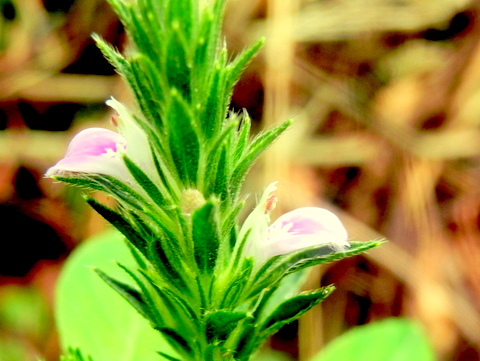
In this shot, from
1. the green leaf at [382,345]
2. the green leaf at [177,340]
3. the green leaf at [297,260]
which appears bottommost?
the green leaf at [382,345]

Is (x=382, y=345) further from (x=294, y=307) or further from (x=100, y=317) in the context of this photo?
(x=294, y=307)

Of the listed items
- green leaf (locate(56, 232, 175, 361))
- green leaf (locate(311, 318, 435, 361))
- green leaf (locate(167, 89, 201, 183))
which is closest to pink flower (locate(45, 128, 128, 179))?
green leaf (locate(167, 89, 201, 183))

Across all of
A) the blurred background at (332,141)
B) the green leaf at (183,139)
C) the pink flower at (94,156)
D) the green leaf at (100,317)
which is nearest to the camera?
the green leaf at (183,139)

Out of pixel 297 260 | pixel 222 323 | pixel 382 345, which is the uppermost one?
pixel 297 260

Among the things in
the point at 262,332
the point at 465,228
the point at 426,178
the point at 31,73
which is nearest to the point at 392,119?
the point at 426,178

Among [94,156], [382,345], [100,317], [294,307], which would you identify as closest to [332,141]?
[382,345]

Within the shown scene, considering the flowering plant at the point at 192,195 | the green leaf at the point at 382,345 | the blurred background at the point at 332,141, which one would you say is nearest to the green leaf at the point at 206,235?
the flowering plant at the point at 192,195

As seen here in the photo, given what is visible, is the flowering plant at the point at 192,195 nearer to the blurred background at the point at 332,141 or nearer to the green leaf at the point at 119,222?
the green leaf at the point at 119,222
